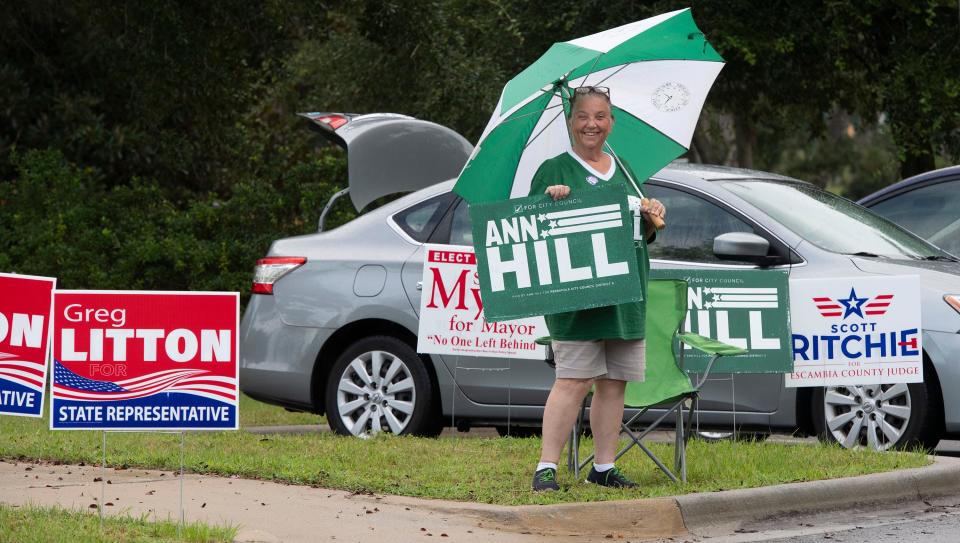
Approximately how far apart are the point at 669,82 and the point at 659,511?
2.19m

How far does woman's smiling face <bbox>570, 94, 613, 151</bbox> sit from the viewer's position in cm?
674

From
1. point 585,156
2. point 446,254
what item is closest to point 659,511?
point 585,156

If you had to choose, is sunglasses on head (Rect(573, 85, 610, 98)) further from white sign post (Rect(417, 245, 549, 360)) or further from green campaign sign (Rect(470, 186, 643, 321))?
white sign post (Rect(417, 245, 549, 360))

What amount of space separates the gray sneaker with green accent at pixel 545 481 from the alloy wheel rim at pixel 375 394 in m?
2.42

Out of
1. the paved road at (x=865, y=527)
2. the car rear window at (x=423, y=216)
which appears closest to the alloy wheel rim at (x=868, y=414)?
the paved road at (x=865, y=527)

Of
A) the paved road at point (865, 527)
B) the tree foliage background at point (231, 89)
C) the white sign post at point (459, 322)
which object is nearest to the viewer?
the paved road at point (865, 527)

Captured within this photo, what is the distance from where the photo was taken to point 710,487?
6883 millimetres

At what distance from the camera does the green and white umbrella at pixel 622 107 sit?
7051 mm

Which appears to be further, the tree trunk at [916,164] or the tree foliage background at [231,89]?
the tree trunk at [916,164]

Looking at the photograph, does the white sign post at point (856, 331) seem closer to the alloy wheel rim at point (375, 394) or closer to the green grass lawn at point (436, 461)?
the green grass lawn at point (436, 461)

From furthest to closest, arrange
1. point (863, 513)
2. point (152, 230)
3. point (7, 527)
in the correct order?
point (152, 230)
point (863, 513)
point (7, 527)

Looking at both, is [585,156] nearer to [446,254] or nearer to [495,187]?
[495,187]

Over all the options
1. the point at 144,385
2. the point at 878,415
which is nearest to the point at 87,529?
the point at 144,385

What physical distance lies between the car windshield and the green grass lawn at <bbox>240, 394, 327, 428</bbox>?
463cm
